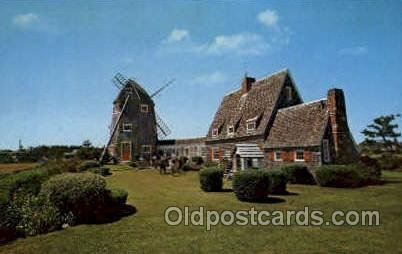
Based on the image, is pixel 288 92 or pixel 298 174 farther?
pixel 288 92

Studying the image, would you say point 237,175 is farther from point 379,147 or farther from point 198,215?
point 379,147

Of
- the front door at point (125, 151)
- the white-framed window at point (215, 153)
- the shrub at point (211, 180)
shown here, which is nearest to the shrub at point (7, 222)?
the shrub at point (211, 180)

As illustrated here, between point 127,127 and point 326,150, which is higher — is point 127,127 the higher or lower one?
the higher one

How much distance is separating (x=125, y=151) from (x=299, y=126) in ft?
94.2

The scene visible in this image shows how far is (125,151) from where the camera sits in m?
50.9

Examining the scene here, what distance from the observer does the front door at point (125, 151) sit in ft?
167

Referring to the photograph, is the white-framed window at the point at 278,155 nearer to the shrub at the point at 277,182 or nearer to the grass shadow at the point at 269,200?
the shrub at the point at 277,182

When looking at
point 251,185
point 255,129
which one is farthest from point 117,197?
point 255,129

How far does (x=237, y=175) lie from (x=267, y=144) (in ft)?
45.5

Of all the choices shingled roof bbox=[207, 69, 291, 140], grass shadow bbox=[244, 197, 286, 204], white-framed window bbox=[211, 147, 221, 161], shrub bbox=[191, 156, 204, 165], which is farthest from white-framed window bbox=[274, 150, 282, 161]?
shrub bbox=[191, 156, 204, 165]

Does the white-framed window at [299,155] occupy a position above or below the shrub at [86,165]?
above

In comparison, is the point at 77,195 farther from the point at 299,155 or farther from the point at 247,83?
the point at 247,83

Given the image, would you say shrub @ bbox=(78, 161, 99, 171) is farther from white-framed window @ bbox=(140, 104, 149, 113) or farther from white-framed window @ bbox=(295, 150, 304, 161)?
white-framed window @ bbox=(295, 150, 304, 161)

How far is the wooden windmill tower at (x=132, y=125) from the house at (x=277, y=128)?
1121 centimetres
